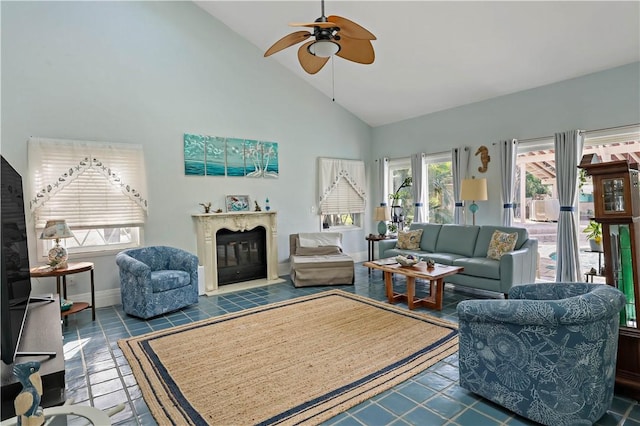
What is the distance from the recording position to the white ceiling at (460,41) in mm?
3900

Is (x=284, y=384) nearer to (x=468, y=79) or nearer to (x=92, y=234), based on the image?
(x=92, y=234)

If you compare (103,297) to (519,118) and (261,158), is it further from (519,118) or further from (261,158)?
(519,118)

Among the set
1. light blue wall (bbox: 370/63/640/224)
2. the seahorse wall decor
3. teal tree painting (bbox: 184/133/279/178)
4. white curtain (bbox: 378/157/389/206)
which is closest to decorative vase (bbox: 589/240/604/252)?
light blue wall (bbox: 370/63/640/224)

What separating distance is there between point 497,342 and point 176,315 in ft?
11.8

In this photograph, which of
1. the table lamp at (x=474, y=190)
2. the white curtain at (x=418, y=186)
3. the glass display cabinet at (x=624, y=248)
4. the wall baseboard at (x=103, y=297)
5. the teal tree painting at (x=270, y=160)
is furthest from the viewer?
the white curtain at (x=418, y=186)

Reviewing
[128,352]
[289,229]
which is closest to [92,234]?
[128,352]

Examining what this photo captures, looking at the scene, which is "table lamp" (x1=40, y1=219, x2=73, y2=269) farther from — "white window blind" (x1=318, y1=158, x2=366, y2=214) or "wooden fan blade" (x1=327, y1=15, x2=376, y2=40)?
"white window blind" (x1=318, y1=158, x2=366, y2=214)

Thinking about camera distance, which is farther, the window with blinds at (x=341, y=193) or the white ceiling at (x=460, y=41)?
the window with blinds at (x=341, y=193)

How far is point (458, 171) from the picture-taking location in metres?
6.11

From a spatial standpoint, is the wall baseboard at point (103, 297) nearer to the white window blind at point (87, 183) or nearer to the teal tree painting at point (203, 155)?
the white window blind at point (87, 183)

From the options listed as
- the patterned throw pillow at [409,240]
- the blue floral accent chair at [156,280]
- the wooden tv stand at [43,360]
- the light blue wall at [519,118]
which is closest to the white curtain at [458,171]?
the light blue wall at [519,118]

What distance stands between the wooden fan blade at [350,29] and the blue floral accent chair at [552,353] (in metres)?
2.10

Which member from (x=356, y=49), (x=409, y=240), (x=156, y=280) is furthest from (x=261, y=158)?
(x=356, y=49)

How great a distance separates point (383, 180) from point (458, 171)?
5.89ft
